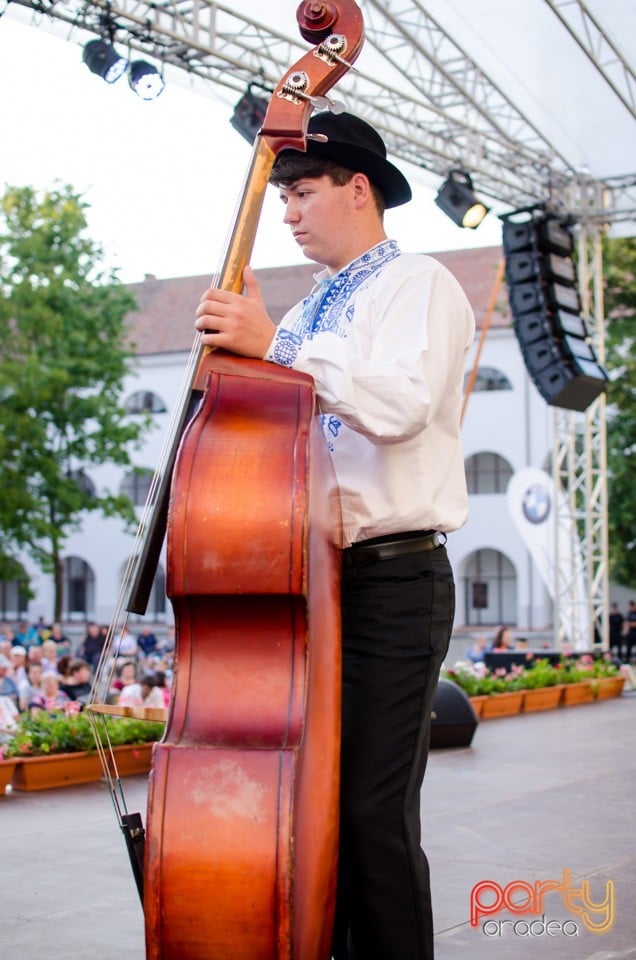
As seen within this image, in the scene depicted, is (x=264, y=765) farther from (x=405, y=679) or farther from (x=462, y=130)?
(x=462, y=130)

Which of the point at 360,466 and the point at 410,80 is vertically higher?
the point at 410,80

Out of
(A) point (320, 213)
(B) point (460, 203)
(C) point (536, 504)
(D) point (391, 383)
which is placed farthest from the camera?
(C) point (536, 504)

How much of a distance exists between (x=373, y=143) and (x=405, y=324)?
51cm

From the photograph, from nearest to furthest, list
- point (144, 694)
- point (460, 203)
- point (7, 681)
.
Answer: point (144, 694) → point (7, 681) → point (460, 203)

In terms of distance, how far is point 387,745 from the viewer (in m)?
2.40

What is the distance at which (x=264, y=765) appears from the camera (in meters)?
2.03

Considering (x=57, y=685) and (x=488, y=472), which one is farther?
(x=488, y=472)

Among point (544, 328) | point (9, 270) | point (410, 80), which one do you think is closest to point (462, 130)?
point (410, 80)

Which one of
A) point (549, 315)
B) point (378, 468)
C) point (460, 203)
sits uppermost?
point (460, 203)

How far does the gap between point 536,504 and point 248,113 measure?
1061 centimetres

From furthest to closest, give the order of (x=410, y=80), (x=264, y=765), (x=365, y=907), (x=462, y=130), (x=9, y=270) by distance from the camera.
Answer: (x=9, y=270), (x=462, y=130), (x=410, y=80), (x=365, y=907), (x=264, y=765)

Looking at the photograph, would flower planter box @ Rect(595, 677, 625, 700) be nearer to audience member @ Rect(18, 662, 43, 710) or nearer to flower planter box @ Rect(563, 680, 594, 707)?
flower planter box @ Rect(563, 680, 594, 707)

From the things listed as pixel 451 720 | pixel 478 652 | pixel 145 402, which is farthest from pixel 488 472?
pixel 451 720

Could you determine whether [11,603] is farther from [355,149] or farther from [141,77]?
[355,149]
